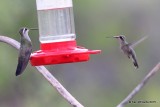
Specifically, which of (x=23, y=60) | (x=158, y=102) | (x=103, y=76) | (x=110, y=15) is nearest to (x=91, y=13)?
(x=110, y=15)

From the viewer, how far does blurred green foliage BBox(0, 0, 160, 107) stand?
9.69m

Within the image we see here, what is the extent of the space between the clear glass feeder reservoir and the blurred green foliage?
4180 millimetres

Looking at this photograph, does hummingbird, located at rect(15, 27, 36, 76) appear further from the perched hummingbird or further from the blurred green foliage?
the blurred green foliage

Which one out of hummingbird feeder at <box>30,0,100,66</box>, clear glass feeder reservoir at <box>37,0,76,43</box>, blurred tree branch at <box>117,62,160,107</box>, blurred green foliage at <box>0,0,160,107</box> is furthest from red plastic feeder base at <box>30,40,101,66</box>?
blurred green foliage at <box>0,0,160,107</box>

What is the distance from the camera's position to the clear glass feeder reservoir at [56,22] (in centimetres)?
495

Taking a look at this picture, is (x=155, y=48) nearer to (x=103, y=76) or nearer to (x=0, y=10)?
(x=103, y=76)

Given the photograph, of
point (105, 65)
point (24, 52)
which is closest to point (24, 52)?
point (24, 52)

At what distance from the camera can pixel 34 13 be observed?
9367 millimetres

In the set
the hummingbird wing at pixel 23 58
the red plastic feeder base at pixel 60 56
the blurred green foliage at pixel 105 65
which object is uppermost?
the red plastic feeder base at pixel 60 56

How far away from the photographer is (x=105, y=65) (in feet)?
33.2

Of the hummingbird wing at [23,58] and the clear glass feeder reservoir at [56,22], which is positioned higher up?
the clear glass feeder reservoir at [56,22]

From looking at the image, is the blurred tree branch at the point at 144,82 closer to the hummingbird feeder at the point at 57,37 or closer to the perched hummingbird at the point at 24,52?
the hummingbird feeder at the point at 57,37

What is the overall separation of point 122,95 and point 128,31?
1002 millimetres

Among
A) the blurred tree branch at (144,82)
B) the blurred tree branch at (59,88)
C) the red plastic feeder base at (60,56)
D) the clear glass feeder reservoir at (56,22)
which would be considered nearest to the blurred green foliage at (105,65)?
the clear glass feeder reservoir at (56,22)
